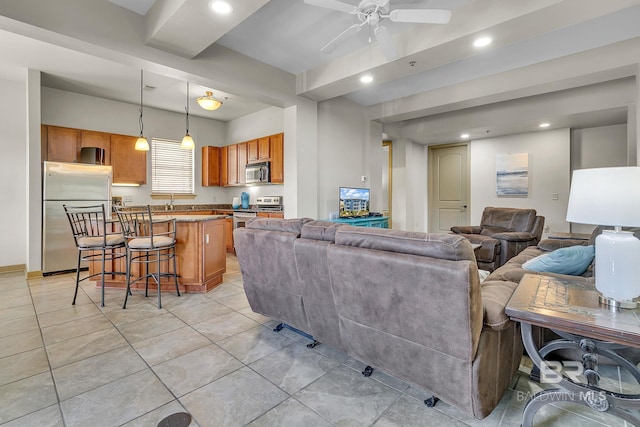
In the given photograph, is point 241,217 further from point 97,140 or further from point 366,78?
point 366,78

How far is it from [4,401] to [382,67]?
14.2 ft

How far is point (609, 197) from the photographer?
4.34 ft

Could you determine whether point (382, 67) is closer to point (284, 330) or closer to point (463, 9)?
point (463, 9)

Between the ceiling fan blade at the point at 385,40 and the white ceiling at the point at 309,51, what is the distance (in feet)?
1.30

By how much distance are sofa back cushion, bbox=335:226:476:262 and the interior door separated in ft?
21.4

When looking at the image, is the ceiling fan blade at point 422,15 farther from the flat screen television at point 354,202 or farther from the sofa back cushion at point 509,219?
the sofa back cushion at point 509,219

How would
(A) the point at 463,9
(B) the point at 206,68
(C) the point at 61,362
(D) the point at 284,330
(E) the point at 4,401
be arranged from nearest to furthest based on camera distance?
(E) the point at 4,401, (C) the point at 61,362, (D) the point at 284,330, (A) the point at 463,9, (B) the point at 206,68


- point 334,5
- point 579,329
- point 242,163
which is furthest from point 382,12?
point 242,163

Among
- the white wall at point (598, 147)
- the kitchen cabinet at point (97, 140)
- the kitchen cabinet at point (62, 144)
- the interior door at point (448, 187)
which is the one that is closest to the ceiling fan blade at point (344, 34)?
the kitchen cabinet at point (97, 140)

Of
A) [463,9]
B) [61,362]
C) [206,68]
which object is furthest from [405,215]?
[61,362]

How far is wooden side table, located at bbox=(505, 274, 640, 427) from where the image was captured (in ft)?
3.93

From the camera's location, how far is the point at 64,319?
286 centimetres

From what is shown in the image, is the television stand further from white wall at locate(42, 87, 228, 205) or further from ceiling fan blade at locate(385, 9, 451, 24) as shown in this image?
white wall at locate(42, 87, 228, 205)

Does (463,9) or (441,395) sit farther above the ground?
(463,9)
